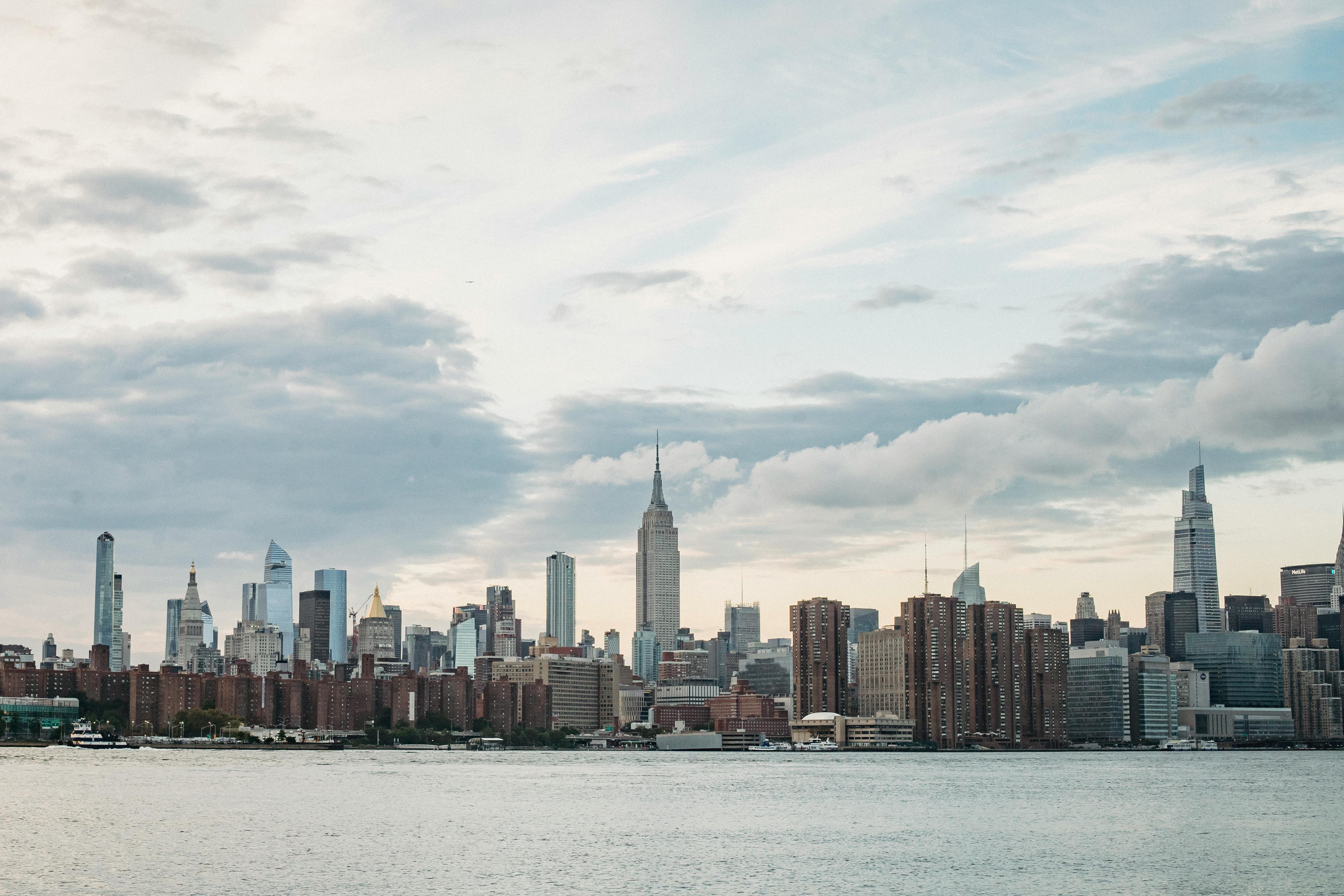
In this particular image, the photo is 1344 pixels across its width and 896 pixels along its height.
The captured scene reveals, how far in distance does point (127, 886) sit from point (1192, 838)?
2686 inches

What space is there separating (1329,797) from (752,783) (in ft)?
200

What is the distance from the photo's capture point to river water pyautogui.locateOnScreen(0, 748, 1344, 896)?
78.8 metres

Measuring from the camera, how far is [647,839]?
101 meters

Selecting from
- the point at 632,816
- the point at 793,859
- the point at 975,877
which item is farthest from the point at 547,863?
the point at 632,816

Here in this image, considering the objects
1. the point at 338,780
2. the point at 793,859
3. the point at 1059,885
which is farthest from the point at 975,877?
the point at 338,780

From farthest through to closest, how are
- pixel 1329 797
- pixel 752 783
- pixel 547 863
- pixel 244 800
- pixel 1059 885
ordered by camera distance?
pixel 752 783 → pixel 1329 797 → pixel 244 800 → pixel 547 863 → pixel 1059 885

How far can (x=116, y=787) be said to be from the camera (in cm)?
14588

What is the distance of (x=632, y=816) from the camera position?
4771 inches

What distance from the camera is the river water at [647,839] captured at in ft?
259

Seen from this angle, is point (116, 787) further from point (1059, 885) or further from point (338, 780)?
point (1059, 885)

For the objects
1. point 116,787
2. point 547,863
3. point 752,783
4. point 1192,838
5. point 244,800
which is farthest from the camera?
point 752,783

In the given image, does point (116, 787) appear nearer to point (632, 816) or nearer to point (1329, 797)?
point (632, 816)

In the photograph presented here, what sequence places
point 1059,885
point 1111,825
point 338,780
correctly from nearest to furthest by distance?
point 1059,885, point 1111,825, point 338,780

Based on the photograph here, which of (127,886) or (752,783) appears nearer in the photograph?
(127,886)
